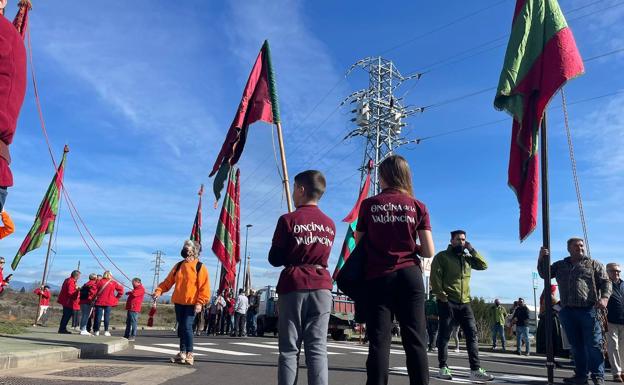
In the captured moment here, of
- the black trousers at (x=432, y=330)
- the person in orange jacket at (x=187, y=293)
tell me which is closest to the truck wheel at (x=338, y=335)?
the black trousers at (x=432, y=330)

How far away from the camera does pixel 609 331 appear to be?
858cm

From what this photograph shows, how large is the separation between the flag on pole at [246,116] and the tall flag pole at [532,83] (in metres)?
3.31

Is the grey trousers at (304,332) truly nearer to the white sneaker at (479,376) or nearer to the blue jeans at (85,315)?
the white sneaker at (479,376)

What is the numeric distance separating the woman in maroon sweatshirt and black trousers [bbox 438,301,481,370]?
3.65 metres

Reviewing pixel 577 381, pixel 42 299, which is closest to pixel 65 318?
pixel 42 299

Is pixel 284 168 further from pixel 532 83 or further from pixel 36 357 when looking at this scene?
pixel 36 357

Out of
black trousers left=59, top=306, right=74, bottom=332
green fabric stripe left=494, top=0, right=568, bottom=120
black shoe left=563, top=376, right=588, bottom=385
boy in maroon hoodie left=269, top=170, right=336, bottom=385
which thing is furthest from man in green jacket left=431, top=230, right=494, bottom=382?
black trousers left=59, top=306, right=74, bottom=332

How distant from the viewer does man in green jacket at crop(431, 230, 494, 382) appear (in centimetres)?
725

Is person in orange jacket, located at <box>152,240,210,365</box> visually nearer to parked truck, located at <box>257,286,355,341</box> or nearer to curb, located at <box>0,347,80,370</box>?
curb, located at <box>0,347,80,370</box>

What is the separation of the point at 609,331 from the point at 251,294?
18.4 metres

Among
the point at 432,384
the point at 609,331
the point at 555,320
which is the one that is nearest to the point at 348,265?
the point at 432,384

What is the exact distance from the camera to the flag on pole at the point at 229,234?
1551 cm

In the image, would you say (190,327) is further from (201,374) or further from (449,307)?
(449,307)

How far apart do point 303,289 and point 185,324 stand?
13.5ft
